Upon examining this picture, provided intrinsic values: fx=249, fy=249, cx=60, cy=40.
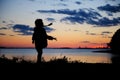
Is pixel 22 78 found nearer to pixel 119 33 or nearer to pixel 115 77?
pixel 115 77

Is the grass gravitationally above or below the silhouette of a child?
below

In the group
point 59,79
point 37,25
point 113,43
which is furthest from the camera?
point 113,43

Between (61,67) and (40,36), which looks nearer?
(40,36)

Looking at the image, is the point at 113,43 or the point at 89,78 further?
the point at 113,43

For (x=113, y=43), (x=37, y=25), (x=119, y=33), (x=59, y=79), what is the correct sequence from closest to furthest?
(x=59, y=79), (x=37, y=25), (x=113, y=43), (x=119, y=33)

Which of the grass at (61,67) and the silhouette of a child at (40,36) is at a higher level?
the silhouette of a child at (40,36)

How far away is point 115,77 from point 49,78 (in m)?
2.44

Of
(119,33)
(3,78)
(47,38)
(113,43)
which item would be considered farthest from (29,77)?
(119,33)

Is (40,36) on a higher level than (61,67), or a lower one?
higher

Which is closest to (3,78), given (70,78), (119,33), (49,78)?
(49,78)

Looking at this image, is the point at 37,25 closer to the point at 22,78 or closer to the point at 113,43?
the point at 22,78

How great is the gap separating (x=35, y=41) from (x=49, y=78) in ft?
10.2

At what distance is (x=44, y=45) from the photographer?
37.3ft

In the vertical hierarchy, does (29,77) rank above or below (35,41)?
below
